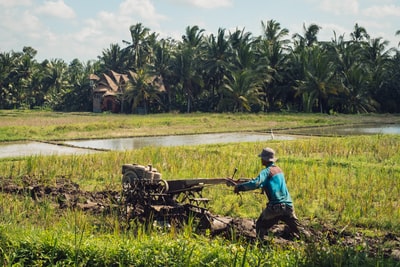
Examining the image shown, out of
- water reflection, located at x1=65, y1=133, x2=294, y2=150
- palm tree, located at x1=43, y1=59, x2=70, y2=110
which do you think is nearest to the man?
water reflection, located at x1=65, y1=133, x2=294, y2=150

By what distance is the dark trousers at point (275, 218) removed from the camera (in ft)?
17.1

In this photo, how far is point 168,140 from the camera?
19.4 m

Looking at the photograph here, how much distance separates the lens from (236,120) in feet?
97.8

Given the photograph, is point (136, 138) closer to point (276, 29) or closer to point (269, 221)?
point (269, 221)

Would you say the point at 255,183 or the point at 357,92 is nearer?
the point at 255,183

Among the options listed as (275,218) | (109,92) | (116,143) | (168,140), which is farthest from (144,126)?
(275,218)

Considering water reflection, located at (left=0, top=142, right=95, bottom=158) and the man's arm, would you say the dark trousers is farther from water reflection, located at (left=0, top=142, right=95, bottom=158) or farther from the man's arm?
water reflection, located at (left=0, top=142, right=95, bottom=158)

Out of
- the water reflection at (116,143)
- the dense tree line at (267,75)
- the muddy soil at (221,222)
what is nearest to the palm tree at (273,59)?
the dense tree line at (267,75)

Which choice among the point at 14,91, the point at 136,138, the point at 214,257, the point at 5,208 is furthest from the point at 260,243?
the point at 14,91

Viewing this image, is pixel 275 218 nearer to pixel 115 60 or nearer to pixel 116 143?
pixel 116 143

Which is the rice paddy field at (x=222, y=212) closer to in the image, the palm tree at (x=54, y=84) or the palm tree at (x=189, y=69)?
the palm tree at (x=189, y=69)

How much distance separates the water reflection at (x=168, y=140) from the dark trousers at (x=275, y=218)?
11.5m

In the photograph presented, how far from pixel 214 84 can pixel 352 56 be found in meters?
11.1

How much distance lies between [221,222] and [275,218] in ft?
2.98
